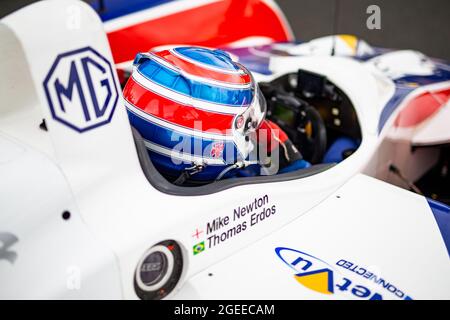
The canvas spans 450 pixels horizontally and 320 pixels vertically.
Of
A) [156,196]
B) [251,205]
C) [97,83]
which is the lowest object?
[251,205]

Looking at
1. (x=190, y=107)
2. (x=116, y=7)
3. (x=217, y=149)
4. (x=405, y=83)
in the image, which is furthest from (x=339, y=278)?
(x=116, y=7)

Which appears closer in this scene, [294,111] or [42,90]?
[42,90]

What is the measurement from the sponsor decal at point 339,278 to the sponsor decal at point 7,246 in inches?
22.6

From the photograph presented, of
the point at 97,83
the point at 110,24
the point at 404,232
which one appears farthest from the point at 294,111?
the point at 110,24

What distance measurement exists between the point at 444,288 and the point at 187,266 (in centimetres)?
56

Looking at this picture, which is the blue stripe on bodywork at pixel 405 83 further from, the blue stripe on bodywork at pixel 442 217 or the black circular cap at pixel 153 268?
the black circular cap at pixel 153 268

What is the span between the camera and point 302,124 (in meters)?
1.69

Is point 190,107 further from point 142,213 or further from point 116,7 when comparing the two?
point 116,7

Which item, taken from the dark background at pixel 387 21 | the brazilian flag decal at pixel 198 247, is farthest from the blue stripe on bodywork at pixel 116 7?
the dark background at pixel 387 21

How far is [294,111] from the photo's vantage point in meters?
1.70

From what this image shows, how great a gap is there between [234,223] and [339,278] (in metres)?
0.26

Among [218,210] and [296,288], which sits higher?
[218,210]

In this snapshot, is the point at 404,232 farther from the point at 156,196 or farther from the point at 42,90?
the point at 42,90
